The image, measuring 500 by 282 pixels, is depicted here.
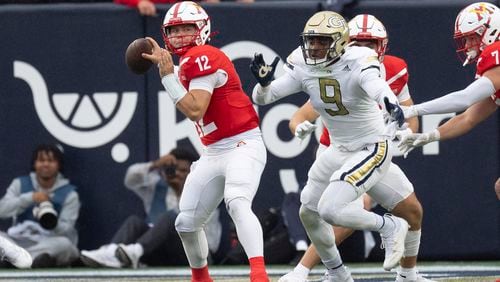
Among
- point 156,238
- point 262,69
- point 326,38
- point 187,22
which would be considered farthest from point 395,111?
point 156,238

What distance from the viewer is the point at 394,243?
25.6 ft

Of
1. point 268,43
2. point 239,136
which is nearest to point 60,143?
point 268,43

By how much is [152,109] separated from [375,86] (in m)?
3.39

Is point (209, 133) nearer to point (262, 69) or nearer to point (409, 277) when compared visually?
point (262, 69)

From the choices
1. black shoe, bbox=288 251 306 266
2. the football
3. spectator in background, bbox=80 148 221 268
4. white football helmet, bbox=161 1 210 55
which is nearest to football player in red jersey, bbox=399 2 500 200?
white football helmet, bbox=161 1 210 55

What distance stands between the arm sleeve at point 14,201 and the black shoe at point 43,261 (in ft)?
1.51

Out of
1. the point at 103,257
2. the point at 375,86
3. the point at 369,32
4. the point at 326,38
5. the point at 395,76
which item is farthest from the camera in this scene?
the point at 103,257

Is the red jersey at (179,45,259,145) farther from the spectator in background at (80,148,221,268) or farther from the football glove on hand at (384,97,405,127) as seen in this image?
the spectator in background at (80,148,221,268)

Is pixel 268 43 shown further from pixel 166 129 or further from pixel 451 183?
pixel 451 183

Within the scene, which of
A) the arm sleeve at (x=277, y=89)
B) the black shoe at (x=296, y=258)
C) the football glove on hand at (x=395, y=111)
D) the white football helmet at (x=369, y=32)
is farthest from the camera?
the black shoe at (x=296, y=258)

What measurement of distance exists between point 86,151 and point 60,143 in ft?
0.68

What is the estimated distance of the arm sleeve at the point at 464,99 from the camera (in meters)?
7.62

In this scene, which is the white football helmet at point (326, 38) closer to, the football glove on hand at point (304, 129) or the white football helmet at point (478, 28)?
the football glove on hand at point (304, 129)

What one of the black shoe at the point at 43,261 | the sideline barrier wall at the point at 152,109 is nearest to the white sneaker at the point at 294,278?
the sideline barrier wall at the point at 152,109
